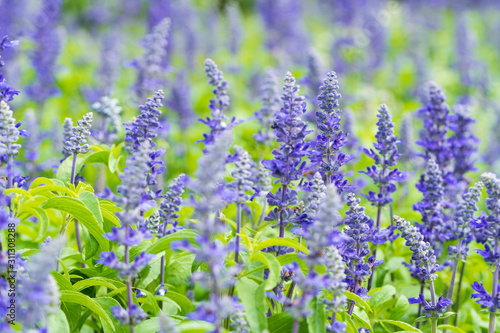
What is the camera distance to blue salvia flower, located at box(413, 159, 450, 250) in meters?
3.36

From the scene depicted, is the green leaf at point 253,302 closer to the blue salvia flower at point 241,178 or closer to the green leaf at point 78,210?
the blue salvia flower at point 241,178

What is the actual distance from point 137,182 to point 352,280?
53.2 inches

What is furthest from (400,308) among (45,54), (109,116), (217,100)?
(45,54)

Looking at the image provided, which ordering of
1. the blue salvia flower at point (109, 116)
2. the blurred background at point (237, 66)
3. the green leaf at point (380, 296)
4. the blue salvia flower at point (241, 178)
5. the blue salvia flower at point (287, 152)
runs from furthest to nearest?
the blurred background at point (237, 66), the blue salvia flower at point (109, 116), the green leaf at point (380, 296), the blue salvia flower at point (287, 152), the blue salvia flower at point (241, 178)

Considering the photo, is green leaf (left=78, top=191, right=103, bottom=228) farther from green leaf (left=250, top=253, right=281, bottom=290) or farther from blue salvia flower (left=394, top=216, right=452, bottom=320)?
blue salvia flower (left=394, top=216, right=452, bottom=320)

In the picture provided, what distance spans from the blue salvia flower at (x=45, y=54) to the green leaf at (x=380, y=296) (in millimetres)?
4873

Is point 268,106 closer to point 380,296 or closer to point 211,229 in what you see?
point 380,296

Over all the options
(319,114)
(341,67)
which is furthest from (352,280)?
(341,67)

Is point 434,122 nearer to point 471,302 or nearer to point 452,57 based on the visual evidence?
point 471,302

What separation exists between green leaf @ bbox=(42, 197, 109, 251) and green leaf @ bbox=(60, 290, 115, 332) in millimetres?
338

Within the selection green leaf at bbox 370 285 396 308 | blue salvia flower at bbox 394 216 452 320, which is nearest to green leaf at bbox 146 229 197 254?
blue salvia flower at bbox 394 216 452 320

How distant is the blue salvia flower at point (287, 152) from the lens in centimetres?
287

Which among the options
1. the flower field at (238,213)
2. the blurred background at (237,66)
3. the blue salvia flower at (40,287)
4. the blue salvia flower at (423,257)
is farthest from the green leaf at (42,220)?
the blurred background at (237,66)

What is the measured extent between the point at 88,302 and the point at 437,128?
2.67 meters
